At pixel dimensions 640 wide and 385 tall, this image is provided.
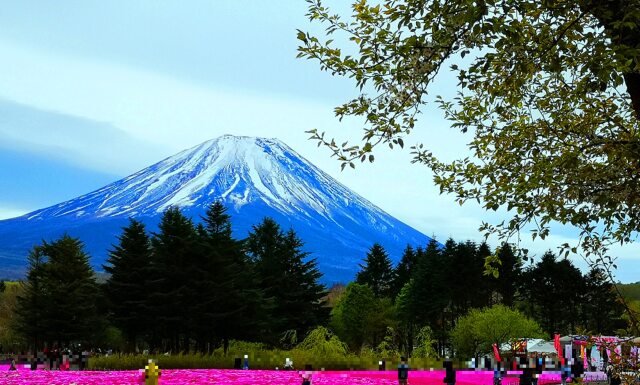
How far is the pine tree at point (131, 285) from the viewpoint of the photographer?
56.2m

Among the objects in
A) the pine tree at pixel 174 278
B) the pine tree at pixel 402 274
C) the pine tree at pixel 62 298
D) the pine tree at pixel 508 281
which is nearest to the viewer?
the pine tree at pixel 174 278

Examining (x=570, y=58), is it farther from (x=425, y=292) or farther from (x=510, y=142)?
(x=425, y=292)

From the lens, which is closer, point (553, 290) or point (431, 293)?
point (431, 293)

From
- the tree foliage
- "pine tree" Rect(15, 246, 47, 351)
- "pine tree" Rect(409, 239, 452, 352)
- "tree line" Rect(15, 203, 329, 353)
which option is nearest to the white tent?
the tree foliage

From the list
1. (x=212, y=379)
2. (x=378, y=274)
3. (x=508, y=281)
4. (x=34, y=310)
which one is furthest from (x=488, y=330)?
(x=34, y=310)

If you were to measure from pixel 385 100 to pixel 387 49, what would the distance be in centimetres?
62

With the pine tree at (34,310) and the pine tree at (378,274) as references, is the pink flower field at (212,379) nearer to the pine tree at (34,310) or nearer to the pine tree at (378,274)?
the pine tree at (34,310)

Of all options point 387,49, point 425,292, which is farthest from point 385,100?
point 425,292

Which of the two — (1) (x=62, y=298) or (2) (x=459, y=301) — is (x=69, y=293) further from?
(2) (x=459, y=301)

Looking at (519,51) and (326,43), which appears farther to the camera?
(326,43)

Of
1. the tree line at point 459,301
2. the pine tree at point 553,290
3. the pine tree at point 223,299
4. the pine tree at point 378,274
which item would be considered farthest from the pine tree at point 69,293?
the pine tree at point 553,290

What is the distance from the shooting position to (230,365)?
41.0 meters

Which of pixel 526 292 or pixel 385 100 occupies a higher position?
pixel 526 292

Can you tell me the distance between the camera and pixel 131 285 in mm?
56594
